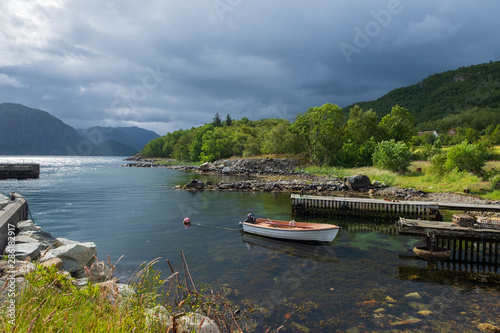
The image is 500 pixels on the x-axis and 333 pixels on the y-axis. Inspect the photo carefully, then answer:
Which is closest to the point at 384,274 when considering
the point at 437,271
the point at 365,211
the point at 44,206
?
the point at 437,271

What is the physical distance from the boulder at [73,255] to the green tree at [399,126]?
82369 mm

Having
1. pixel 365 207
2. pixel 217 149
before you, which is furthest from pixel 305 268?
pixel 217 149

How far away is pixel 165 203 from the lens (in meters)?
36.8

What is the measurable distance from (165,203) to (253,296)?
88.0 ft

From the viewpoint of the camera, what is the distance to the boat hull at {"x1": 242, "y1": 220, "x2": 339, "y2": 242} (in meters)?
19.6

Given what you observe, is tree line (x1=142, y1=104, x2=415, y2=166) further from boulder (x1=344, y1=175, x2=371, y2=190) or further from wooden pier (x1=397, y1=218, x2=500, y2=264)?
wooden pier (x1=397, y1=218, x2=500, y2=264)

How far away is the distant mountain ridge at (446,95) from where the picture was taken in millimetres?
137500

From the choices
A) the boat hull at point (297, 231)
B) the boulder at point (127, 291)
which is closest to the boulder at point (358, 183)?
the boat hull at point (297, 231)

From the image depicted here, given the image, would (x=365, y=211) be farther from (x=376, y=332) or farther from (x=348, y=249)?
(x=376, y=332)

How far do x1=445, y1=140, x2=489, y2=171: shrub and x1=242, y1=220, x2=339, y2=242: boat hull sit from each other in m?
33.0

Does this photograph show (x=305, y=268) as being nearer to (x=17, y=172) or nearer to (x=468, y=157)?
(x=468, y=157)

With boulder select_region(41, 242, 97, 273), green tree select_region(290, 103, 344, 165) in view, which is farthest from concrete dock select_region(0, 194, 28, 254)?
green tree select_region(290, 103, 344, 165)

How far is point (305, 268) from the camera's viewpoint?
15.7m

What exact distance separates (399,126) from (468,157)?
41600 millimetres
